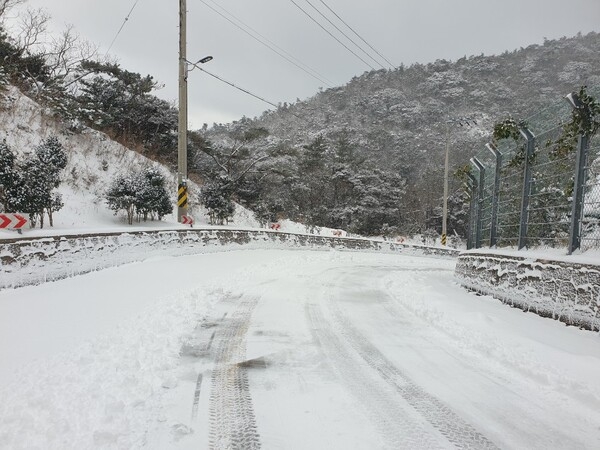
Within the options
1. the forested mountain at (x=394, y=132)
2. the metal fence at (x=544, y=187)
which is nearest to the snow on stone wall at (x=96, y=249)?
the metal fence at (x=544, y=187)

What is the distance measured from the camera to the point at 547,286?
6.03m

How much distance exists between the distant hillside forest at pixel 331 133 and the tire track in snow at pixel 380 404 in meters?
5.79

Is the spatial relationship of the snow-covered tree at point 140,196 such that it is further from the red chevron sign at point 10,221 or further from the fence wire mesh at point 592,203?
the fence wire mesh at point 592,203

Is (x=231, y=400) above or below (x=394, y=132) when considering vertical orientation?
below

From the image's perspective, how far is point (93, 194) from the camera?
64.8 ft

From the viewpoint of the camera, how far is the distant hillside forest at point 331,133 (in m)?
24.8

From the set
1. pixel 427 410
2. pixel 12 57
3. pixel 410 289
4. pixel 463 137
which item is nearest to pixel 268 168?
pixel 12 57

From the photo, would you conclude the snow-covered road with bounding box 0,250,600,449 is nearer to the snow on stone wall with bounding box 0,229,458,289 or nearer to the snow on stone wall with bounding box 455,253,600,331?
the snow on stone wall with bounding box 455,253,600,331

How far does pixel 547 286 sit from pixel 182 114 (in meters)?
14.7

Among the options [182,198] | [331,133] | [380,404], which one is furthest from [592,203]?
[331,133]

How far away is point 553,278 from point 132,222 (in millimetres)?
18077

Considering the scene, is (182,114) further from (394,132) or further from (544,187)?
(394,132)

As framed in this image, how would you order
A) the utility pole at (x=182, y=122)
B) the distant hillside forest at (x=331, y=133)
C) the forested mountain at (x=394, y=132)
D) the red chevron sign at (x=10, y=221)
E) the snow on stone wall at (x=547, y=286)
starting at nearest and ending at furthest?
the snow on stone wall at (x=547, y=286)
the red chevron sign at (x=10, y=221)
the utility pole at (x=182, y=122)
the distant hillside forest at (x=331, y=133)
the forested mountain at (x=394, y=132)

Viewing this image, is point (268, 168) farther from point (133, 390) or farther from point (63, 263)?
point (133, 390)
